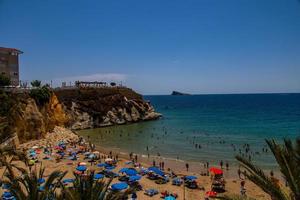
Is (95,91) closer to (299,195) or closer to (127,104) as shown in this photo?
(127,104)

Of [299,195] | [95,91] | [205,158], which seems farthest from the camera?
[95,91]

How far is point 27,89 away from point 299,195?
48.2m

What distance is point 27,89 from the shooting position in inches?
1961

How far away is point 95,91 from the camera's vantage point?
2953 inches

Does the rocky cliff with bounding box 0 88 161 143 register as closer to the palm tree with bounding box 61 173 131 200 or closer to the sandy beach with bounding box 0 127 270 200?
the sandy beach with bounding box 0 127 270 200

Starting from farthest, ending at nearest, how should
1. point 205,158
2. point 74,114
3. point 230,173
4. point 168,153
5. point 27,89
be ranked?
point 74,114 → point 27,89 → point 168,153 → point 205,158 → point 230,173

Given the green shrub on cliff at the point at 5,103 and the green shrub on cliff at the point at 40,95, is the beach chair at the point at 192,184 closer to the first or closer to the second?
the green shrub on cliff at the point at 5,103

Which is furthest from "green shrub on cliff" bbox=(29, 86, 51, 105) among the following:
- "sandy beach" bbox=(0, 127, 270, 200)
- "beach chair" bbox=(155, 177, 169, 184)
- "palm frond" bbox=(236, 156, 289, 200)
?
"palm frond" bbox=(236, 156, 289, 200)

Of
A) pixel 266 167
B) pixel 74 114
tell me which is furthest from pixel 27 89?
pixel 266 167

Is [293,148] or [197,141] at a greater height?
[293,148]

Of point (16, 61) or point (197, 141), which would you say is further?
point (16, 61)

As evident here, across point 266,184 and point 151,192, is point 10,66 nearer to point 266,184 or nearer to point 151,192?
point 151,192

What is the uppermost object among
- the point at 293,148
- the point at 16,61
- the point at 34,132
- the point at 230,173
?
the point at 16,61

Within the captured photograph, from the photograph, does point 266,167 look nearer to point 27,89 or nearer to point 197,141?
point 197,141
